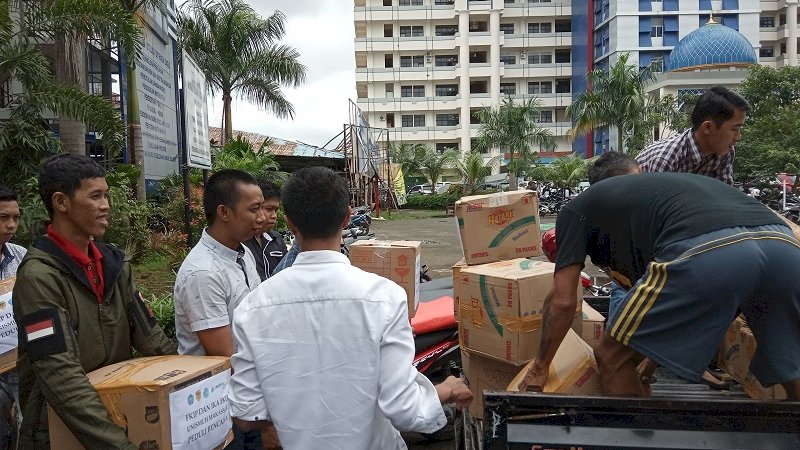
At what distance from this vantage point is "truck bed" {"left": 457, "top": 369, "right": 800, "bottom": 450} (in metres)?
Result: 1.86

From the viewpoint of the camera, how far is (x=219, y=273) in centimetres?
230

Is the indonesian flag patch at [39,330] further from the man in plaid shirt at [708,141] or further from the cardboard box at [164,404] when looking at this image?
the man in plaid shirt at [708,141]

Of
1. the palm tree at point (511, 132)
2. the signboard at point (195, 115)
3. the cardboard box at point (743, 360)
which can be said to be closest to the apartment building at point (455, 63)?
the palm tree at point (511, 132)

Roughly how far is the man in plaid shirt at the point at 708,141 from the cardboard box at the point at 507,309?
3.17 ft

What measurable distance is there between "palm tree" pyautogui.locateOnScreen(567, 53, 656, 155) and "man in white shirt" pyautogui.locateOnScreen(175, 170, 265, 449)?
23.3 meters

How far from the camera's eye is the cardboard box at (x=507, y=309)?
2.67m

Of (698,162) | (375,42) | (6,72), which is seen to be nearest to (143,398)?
(698,162)

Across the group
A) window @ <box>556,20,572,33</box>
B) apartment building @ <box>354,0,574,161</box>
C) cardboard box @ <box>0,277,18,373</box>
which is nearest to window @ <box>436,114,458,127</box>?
apartment building @ <box>354,0,574,161</box>

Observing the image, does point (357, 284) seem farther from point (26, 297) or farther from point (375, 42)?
point (375, 42)

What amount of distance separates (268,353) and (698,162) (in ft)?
8.48

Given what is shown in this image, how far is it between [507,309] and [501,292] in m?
0.08

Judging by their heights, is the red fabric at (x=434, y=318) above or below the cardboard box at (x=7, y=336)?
below

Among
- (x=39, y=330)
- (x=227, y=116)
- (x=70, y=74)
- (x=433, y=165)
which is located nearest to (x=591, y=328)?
(x=39, y=330)

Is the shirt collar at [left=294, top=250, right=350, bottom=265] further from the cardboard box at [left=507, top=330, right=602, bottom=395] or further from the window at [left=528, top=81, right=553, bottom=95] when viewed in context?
the window at [left=528, top=81, right=553, bottom=95]
